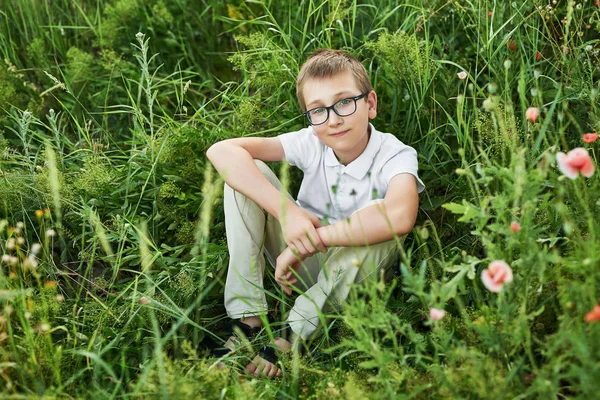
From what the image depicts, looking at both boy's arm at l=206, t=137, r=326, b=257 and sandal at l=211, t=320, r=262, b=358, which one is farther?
sandal at l=211, t=320, r=262, b=358

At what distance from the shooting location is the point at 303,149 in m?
2.41

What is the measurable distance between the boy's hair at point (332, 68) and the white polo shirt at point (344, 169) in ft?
0.55

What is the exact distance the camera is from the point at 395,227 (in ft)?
6.72

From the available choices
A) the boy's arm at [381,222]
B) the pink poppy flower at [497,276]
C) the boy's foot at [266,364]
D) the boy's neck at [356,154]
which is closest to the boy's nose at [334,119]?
the boy's neck at [356,154]

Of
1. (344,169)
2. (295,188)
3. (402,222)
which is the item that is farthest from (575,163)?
(295,188)

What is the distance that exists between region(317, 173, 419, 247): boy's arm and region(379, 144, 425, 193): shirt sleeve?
51mm

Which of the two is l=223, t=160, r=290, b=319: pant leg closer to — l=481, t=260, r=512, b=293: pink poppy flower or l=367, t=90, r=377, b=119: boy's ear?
l=367, t=90, r=377, b=119: boy's ear

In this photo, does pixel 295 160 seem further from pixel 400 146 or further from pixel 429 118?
pixel 429 118

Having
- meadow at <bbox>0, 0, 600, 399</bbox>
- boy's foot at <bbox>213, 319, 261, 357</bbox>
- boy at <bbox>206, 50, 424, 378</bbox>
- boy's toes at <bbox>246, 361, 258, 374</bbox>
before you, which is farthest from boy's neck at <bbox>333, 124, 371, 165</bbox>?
boy's toes at <bbox>246, 361, 258, 374</bbox>

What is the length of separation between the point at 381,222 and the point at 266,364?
0.57m

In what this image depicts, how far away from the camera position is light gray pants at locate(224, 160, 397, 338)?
6.93 feet

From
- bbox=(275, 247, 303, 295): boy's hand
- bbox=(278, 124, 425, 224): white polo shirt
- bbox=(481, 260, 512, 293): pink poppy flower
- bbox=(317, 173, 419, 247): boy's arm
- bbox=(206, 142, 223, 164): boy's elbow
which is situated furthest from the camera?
bbox=(206, 142, 223, 164): boy's elbow

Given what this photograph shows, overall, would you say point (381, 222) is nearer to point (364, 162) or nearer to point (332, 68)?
point (364, 162)

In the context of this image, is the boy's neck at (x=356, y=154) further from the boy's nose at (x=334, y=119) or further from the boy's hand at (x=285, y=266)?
the boy's hand at (x=285, y=266)
